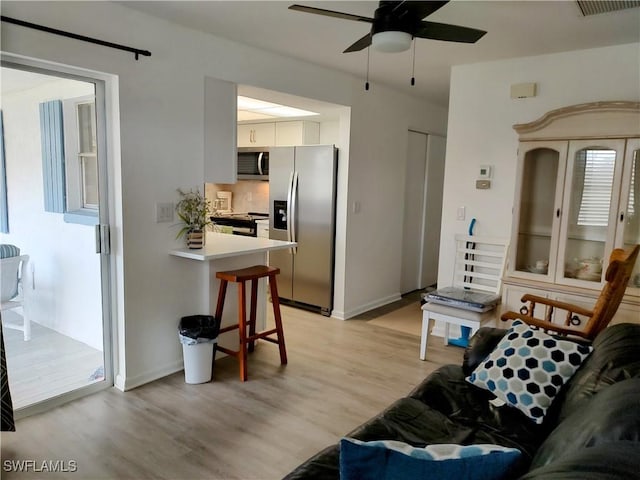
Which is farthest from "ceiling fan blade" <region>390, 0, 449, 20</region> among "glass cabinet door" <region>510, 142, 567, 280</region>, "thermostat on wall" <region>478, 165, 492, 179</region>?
"thermostat on wall" <region>478, 165, 492, 179</region>

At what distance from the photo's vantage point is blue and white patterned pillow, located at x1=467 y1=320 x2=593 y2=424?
1963 millimetres

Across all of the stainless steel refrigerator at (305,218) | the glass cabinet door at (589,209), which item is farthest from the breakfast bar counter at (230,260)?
the glass cabinet door at (589,209)

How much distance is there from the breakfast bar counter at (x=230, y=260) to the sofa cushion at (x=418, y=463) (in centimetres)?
215

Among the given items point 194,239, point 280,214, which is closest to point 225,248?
point 194,239

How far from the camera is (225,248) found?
331cm

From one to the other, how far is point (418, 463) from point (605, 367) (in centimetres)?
118

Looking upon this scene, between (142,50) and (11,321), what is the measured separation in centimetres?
182

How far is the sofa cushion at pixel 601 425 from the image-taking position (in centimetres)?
109

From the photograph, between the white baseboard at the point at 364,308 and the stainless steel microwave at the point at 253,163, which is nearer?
the white baseboard at the point at 364,308

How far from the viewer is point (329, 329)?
438 centimetres

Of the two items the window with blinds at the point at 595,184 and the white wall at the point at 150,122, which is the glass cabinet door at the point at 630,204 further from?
the white wall at the point at 150,122

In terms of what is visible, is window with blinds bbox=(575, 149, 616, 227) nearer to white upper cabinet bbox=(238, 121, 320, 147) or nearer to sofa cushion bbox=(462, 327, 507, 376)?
sofa cushion bbox=(462, 327, 507, 376)

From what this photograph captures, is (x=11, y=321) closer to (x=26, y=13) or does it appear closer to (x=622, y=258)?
(x=26, y=13)

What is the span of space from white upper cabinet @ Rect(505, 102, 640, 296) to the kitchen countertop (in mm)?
1903
